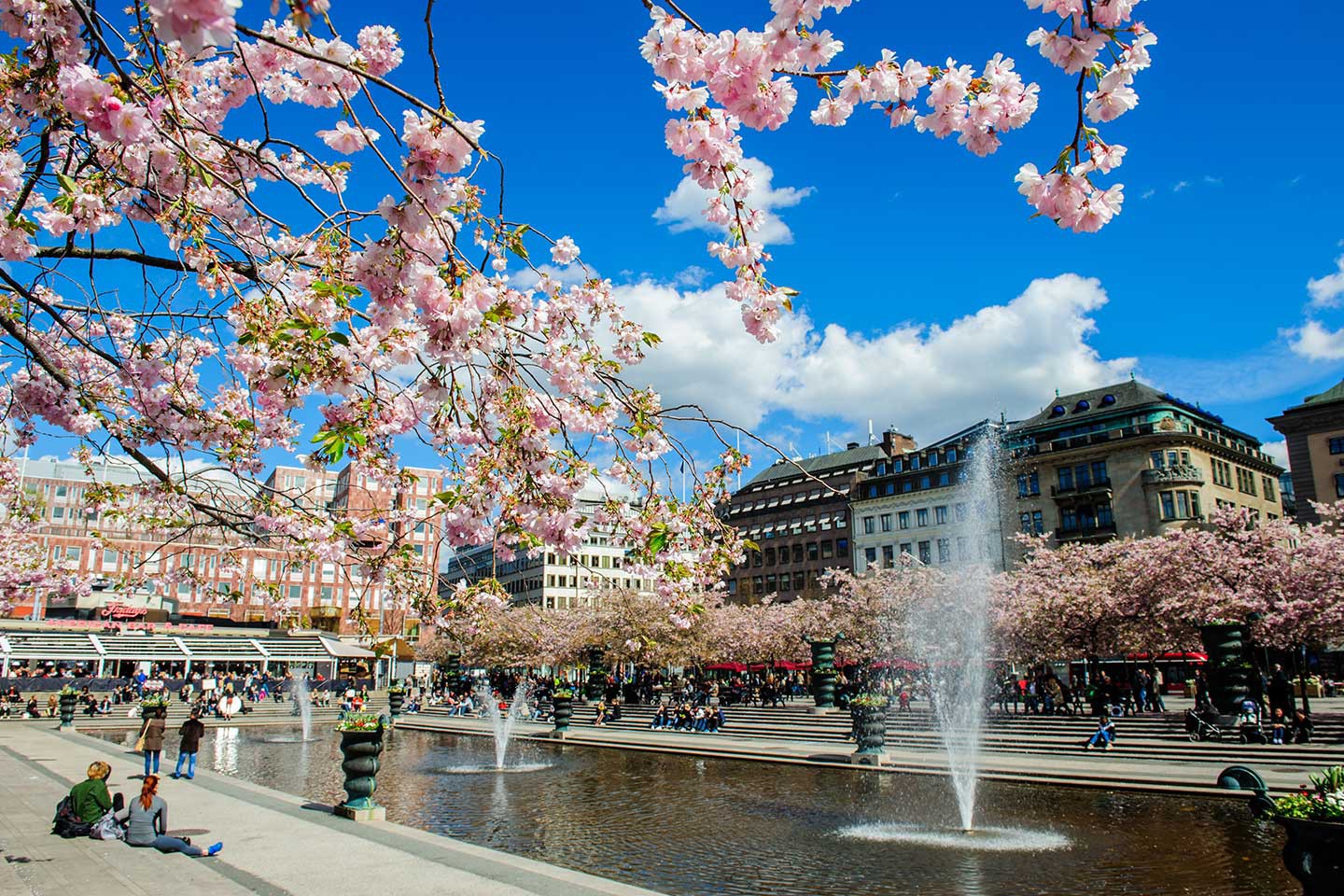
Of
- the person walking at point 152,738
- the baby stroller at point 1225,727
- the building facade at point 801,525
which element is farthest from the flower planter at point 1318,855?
the building facade at point 801,525

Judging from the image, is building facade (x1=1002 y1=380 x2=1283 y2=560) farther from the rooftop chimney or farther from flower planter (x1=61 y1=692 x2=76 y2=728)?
flower planter (x1=61 y1=692 x2=76 y2=728)

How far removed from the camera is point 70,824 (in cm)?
1173

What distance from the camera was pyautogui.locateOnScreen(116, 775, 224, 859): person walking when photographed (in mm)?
10961

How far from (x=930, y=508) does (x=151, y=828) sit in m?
76.6

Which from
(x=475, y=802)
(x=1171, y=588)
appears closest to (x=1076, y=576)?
(x=1171, y=588)

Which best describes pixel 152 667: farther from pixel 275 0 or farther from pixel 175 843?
pixel 275 0

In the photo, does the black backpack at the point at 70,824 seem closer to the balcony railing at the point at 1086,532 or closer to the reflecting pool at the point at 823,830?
the reflecting pool at the point at 823,830

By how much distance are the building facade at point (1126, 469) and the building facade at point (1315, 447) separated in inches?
240

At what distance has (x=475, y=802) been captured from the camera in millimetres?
18938

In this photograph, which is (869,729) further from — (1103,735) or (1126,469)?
(1126,469)

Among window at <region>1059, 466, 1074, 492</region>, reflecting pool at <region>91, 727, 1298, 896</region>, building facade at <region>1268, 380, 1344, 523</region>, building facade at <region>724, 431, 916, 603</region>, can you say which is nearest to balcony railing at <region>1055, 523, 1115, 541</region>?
window at <region>1059, 466, 1074, 492</region>

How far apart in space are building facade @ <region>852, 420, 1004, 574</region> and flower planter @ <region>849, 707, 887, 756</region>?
5177 cm

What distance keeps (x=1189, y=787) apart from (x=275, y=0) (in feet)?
67.7

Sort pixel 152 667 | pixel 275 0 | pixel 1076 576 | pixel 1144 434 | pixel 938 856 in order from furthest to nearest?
1. pixel 1144 434
2. pixel 152 667
3. pixel 1076 576
4. pixel 938 856
5. pixel 275 0
